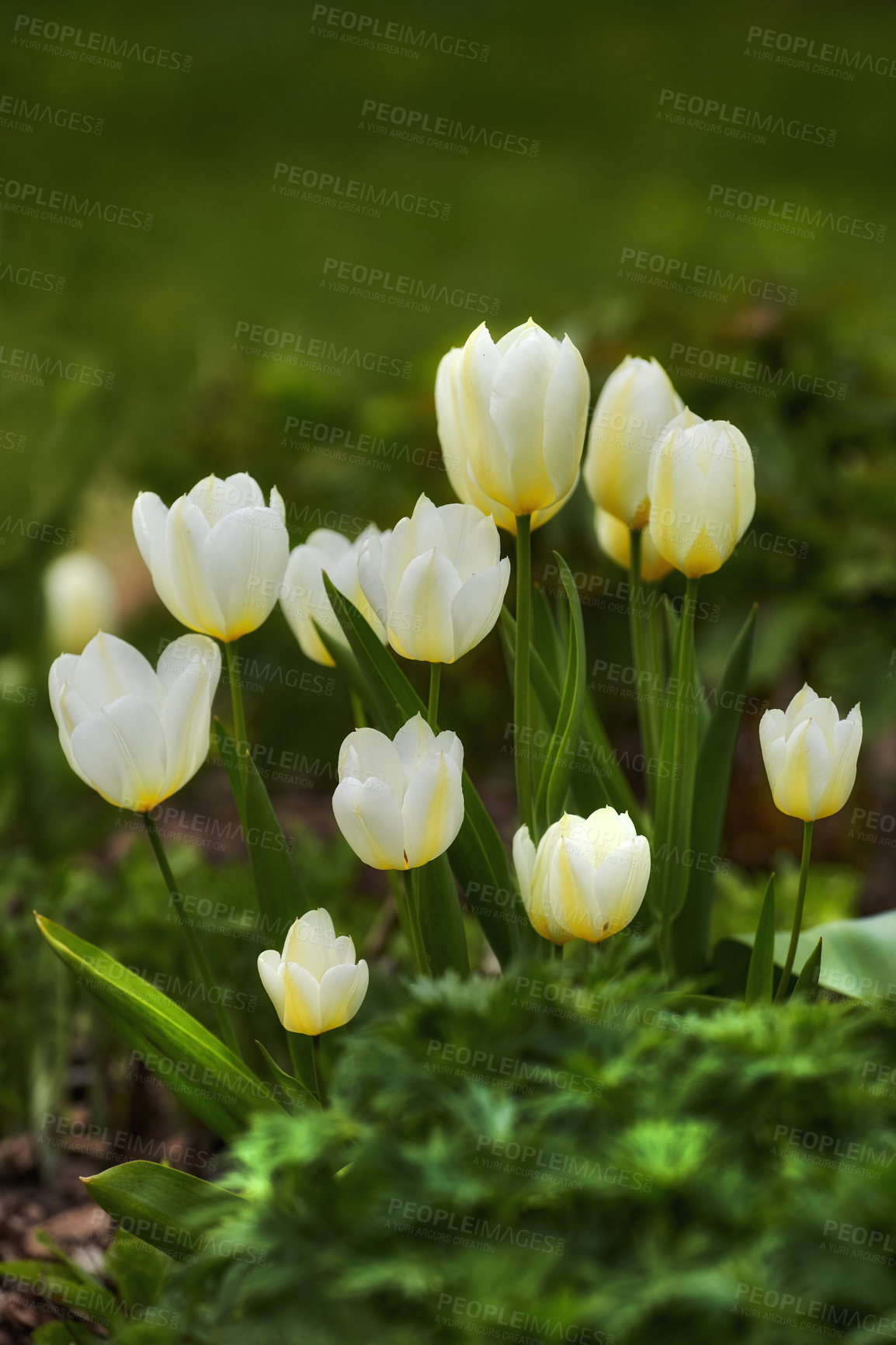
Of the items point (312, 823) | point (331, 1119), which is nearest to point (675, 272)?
point (312, 823)

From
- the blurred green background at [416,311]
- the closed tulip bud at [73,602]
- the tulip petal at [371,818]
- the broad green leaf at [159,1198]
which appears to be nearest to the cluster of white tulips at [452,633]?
the tulip petal at [371,818]

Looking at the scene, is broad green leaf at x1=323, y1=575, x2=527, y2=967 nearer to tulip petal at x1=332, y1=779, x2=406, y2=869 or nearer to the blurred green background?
tulip petal at x1=332, y1=779, x2=406, y2=869

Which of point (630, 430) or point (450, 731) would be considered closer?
point (450, 731)

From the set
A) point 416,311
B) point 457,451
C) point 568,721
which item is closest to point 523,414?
point 457,451

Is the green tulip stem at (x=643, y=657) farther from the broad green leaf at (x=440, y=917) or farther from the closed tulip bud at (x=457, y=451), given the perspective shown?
the broad green leaf at (x=440, y=917)

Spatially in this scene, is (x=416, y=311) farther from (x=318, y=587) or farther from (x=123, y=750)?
(x=123, y=750)

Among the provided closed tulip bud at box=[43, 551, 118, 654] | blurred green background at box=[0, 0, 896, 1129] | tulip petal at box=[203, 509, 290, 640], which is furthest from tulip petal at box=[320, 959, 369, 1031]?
closed tulip bud at box=[43, 551, 118, 654]
